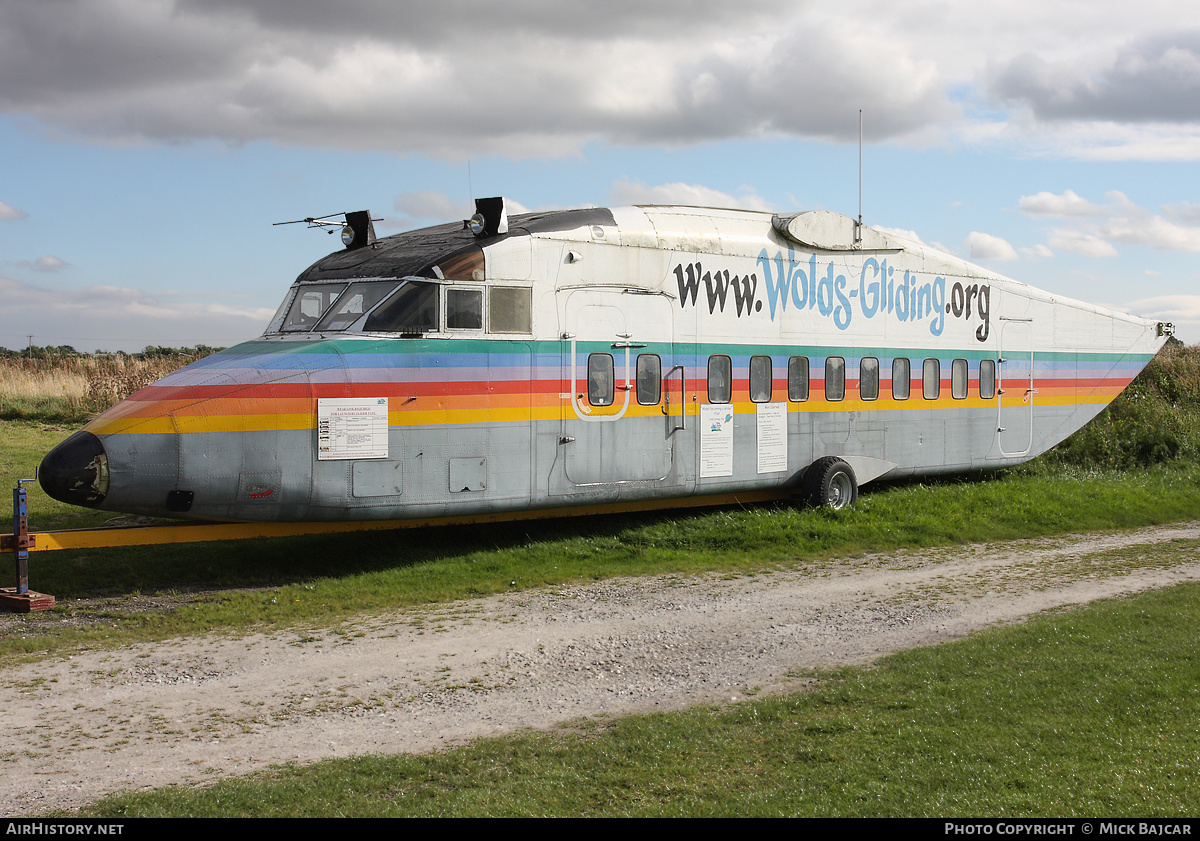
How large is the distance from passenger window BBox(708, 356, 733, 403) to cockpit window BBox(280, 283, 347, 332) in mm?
5004

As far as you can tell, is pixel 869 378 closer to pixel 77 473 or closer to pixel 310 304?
pixel 310 304

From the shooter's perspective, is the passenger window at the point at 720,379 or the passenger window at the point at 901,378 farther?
the passenger window at the point at 901,378

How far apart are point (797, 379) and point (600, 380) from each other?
12.0 feet

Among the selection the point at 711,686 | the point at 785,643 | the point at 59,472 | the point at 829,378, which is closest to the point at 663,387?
the point at 829,378

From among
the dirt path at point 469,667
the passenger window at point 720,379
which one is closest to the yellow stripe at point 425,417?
the passenger window at point 720,379

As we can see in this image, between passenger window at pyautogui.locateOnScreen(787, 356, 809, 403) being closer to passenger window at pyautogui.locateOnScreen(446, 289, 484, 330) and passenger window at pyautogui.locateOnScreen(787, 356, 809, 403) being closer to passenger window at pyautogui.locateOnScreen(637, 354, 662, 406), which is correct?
passenger window at pyautogui.locateOnScreen(637, 354, 662, 406)

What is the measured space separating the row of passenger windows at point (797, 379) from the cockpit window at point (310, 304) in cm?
318

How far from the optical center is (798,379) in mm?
14883

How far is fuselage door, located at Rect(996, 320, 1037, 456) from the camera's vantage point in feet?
58.4

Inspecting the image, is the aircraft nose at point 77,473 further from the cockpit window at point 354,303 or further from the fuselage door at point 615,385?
the fuselage door at point 615,385

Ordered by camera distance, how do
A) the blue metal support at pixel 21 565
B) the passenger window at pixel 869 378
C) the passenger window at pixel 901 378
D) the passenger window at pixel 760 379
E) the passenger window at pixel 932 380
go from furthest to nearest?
the passenger window at pixel 932 380 < the passenger window at pixel 901 378 < the passenger window at pixel 869 378 < the passenger window at pixel 760 379 < the blue metal support at pixel 21 565

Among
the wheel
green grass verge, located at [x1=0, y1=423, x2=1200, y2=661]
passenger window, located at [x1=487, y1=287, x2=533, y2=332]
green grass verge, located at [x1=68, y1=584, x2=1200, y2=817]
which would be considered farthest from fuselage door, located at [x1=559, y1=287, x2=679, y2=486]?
green grass verge, located at [x1=68, y1=584, x2=1200, y2=817]

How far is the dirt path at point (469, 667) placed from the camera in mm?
6539
